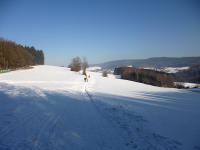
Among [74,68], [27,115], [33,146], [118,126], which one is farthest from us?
[74,68]

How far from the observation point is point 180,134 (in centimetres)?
475

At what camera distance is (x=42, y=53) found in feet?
318

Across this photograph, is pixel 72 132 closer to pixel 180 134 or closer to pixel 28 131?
pixel 28 131

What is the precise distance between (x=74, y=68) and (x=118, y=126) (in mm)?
54912

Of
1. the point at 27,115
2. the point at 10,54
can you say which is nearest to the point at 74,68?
the point at 10,54

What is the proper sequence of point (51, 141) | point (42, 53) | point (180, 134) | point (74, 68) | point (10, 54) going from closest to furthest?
point (51, 141), point (180, 134), point (10, 54), point (74, 68), point (42, 53)

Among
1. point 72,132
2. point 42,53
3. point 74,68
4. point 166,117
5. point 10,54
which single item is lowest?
point 166,117

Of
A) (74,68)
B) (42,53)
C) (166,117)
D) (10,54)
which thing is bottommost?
(166,117)

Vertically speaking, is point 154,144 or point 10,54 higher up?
point 10,54

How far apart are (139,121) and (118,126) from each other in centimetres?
137

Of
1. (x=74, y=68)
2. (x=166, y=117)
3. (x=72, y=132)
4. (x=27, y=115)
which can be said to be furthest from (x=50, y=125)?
(x=74, y=68)

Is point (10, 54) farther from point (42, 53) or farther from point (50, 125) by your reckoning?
point (42, 53)

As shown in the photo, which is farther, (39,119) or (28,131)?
(39,119)

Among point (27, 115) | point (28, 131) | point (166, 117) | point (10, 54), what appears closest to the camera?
point (28, 131)
